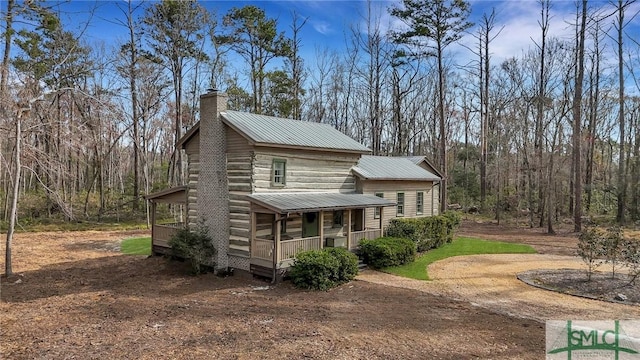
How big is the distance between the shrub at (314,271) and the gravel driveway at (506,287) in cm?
175

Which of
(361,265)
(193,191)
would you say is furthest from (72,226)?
(361,265)

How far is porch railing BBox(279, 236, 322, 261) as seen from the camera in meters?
14.4

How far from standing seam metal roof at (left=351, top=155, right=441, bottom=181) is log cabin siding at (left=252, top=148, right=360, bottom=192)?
79cm

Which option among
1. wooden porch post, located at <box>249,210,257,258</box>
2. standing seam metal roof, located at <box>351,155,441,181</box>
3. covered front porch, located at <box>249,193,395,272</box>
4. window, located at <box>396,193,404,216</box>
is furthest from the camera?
window, located at <box>396,193,404,216</box>

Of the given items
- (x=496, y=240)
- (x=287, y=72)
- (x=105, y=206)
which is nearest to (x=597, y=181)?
(x=496, y=240)

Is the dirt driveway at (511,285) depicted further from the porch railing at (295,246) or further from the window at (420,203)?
the window at (420,203)

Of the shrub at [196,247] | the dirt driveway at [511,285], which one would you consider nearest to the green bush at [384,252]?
the dirt driveway at [511,285]

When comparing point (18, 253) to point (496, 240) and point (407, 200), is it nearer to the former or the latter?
point (407, 200)

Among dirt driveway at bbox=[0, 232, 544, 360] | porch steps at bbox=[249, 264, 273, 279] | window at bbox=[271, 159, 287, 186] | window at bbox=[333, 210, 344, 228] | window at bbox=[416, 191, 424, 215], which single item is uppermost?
window at bbox=[271, 159, 287, 186]

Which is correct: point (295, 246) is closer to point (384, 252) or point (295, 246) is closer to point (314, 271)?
point (314, 271)

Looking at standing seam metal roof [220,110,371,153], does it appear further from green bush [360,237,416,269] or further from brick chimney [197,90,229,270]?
green bush [360,237,416,269]

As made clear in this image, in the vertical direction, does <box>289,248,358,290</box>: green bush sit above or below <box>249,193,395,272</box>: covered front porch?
below

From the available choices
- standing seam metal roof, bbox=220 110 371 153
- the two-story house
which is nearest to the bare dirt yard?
the two-story house

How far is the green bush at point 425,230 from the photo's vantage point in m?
19.7
